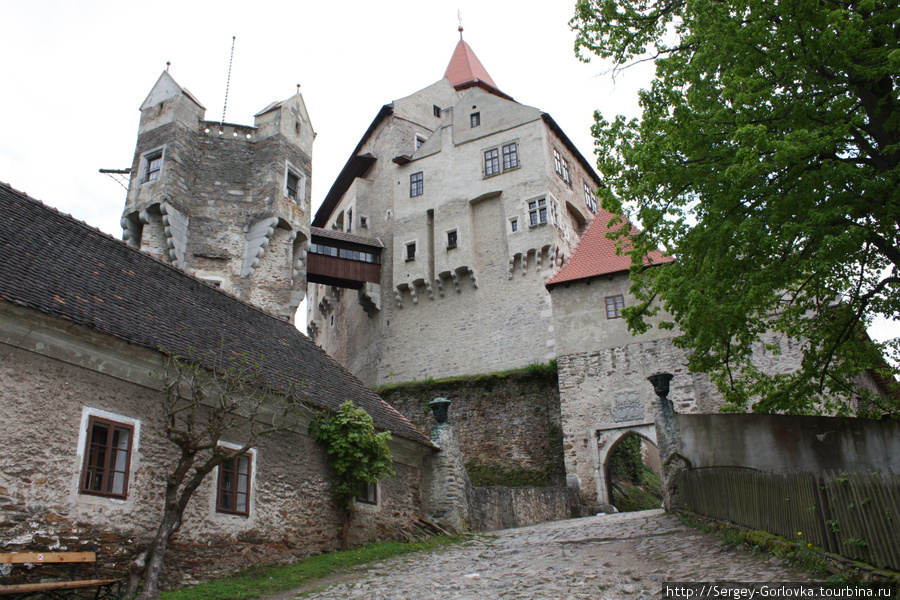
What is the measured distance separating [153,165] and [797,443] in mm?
22607

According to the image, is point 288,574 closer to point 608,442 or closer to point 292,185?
point 608,442

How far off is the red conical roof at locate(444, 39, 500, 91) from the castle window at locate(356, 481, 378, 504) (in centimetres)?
3305

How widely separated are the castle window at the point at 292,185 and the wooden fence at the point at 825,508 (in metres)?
20.0

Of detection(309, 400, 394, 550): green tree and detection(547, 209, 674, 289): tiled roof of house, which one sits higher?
detection(547, 209, 674, 289): tiled roof of house

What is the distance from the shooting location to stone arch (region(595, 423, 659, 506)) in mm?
21656

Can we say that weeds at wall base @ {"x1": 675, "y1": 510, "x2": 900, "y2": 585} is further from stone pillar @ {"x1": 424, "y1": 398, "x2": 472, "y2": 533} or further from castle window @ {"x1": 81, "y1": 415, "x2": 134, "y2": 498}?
castle window @ {"x1": 81, "y1": 415, "x2": 134, "y2": 498}

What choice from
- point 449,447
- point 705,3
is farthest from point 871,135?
point 449,447

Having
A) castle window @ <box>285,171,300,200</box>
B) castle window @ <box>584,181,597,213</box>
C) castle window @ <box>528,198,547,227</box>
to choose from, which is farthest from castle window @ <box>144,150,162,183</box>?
castle window @ <box>584,181,597,213</box>

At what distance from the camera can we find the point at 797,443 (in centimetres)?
1226

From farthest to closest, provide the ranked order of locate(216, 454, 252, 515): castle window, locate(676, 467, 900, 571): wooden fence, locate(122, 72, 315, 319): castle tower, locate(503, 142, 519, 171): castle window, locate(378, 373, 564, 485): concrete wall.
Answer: locate(503, 142, 519, 171): castle window < locate(122, 72, 315, 319): castle tower < locate(378, 373, 564, 485): concrete wall < locate(216, 454, 252, 515): castle window < locate(676, 467, 900, 571): wooden fence

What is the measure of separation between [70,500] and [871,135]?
12.3 meters

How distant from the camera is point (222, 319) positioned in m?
14.2

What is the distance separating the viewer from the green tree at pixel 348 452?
13180mm

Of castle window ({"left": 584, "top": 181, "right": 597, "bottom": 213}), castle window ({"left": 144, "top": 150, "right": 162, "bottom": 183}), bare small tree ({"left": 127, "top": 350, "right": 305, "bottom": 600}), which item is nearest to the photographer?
bare small tree ({"left": 127, "top": 350, "right": 305, "bottom": 600})
